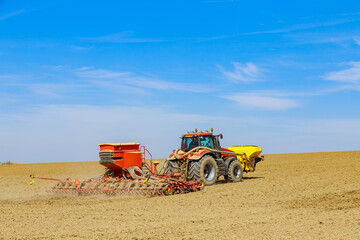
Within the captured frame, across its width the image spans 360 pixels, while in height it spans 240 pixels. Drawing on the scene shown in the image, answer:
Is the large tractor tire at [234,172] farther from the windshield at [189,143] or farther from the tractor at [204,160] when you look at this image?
the windshield at [189,143]

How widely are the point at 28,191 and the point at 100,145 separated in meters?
4.61

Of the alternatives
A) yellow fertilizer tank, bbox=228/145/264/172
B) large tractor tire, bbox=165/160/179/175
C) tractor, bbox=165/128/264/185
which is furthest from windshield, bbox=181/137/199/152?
yellow fertilizer tank, bbox=228/145/264/172

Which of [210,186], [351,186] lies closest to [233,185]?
[210,186]

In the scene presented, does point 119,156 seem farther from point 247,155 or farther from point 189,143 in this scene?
point 247,155

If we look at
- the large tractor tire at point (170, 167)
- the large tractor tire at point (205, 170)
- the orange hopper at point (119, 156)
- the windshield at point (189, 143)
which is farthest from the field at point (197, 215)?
the windshield at point (189, 143)

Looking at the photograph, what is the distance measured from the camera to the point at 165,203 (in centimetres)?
1334

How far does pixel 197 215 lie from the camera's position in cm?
1123

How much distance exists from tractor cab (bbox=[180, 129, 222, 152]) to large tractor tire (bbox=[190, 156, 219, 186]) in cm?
90

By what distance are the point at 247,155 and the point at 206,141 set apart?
3.47 m

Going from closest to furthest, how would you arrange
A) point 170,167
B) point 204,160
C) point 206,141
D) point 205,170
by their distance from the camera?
A: point 204,160, point 205,170, point 170,167, point 206,141

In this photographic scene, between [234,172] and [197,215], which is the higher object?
[234,172]

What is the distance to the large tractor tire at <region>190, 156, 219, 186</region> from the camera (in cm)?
1683

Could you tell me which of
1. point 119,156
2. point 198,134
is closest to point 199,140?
point 198,134

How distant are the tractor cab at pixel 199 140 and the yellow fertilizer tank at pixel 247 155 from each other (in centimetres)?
254
